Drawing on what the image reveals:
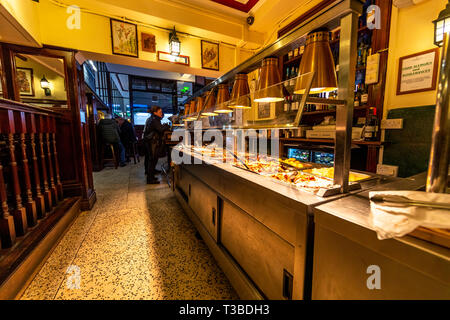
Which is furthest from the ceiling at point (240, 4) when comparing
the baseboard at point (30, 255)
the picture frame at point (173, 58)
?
the baseboard at point (30, 255)

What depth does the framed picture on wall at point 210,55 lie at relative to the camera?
164 inches

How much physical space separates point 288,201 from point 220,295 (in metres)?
1.05

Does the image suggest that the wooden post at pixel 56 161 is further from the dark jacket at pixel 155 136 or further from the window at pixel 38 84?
the window at pixel 38 84

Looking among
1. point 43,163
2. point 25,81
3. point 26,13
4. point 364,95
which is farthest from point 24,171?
point 25,81

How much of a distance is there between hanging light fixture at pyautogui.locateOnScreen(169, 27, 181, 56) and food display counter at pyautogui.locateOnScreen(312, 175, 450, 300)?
392cm

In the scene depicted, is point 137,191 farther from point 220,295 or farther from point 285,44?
point 285,44

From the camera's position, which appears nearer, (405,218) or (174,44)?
(405,218)

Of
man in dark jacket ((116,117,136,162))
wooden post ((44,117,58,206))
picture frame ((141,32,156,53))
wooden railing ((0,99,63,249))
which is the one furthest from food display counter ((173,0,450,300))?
man in dark jacket ((116,117,136,162))

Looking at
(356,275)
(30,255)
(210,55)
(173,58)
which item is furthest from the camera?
(210,55)

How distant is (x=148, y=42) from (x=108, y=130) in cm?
382

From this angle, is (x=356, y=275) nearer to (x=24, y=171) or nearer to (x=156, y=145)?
(x=24, y=171)

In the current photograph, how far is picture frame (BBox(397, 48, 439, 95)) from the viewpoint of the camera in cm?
233

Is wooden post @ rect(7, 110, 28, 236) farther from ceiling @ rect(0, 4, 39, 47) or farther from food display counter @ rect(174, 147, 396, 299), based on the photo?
food display counter @ rect(174, 147, 396, 299)

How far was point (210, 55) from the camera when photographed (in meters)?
4.23
